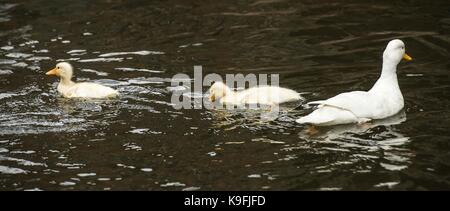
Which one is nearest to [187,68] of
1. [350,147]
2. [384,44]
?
→ [384,44]

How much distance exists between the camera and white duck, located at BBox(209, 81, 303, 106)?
9234 mm

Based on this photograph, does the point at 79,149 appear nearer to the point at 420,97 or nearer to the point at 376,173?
the point at 376,173

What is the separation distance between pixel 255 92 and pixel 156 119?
1.31 metres

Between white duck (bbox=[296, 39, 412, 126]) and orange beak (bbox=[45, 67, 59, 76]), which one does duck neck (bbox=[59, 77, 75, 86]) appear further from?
white duck (bbox=[296, 39, 412, 126])

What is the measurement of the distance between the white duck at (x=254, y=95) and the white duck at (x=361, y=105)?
755 millimetres

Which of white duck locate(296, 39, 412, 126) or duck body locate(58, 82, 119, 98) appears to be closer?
white duck locate(296, 39, 412, 126)

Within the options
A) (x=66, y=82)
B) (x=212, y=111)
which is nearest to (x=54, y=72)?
(x=66, y=82)

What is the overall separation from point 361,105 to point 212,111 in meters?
1.81

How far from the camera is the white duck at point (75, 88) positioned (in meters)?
9.62

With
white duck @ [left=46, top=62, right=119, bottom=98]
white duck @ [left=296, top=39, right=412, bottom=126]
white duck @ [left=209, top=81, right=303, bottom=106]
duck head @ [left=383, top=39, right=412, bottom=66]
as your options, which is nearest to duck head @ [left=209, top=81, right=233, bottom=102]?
white duck @ [left=209, top=81, right=303, bottom=106]

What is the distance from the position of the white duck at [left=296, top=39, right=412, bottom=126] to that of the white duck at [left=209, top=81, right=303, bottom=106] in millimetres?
755

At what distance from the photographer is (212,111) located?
9195 millimetres

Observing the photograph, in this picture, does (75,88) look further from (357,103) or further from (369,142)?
(369,142)

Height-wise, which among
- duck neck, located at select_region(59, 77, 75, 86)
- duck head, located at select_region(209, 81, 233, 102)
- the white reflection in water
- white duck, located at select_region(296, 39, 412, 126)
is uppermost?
duck neck, located at select_region(59, 77, 75, 86)
